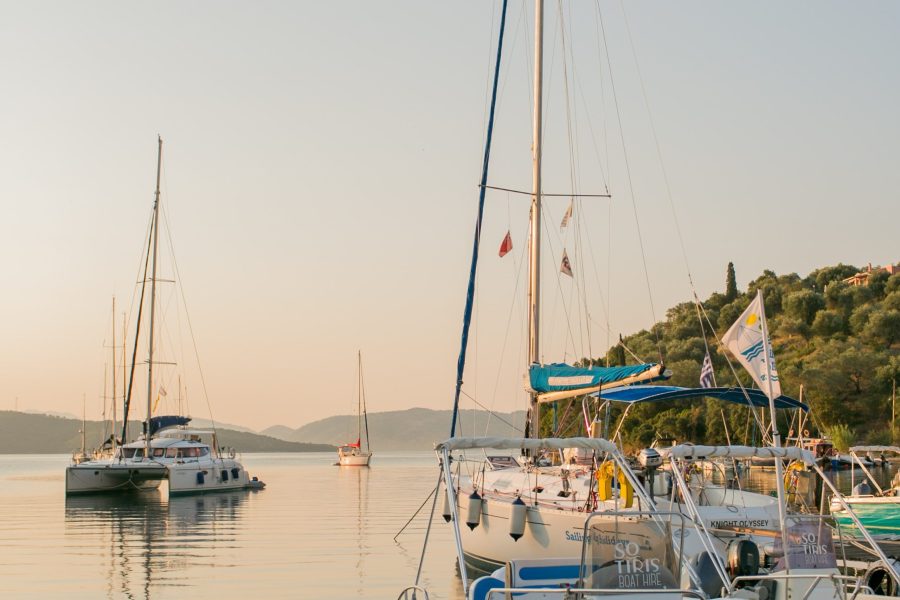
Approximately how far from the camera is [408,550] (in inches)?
1198

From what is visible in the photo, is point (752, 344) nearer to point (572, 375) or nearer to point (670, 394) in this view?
point (670, 394)

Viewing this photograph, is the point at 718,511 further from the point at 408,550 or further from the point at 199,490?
the point at 199,490

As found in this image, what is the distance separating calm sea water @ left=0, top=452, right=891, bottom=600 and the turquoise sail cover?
507 centimetres

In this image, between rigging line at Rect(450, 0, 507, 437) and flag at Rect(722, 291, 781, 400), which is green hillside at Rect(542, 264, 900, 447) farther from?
flag at Rect(722, 291, 781, 400)

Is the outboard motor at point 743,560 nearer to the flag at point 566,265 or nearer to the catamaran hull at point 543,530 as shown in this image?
the catamaran hull at point 543,530

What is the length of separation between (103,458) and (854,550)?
45539mm

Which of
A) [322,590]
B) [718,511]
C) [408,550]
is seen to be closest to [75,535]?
[408,550]

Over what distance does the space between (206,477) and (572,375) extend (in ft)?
119

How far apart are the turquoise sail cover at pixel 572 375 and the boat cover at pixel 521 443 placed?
831 centimetres

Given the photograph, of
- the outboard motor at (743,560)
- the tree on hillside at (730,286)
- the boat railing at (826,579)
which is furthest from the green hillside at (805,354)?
the boat railing at (826,579)

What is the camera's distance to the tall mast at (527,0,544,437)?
→ 87.5 ft

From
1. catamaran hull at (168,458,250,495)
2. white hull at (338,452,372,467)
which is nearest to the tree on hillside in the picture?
white hull at (338,452,372,467)

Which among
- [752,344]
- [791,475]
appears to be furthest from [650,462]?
[791,475]

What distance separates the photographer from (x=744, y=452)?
639 inches
